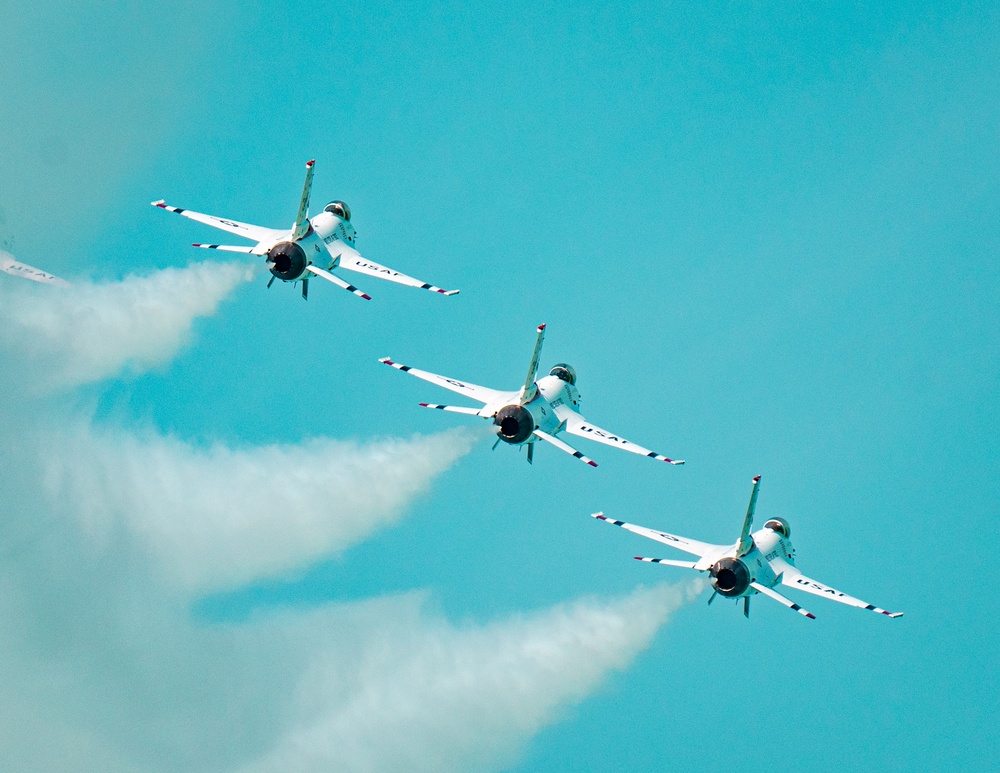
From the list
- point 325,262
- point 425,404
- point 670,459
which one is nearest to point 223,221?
point 325,262

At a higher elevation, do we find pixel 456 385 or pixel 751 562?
pixel 456 385

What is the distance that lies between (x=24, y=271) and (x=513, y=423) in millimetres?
55742

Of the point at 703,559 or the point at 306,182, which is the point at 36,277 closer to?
the point at 306,182

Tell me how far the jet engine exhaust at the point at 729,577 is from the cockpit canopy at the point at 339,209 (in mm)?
35855

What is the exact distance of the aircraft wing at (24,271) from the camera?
15538cm

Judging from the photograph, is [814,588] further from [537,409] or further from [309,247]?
[309,247]

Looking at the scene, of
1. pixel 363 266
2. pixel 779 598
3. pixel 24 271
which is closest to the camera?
pixel 779 598

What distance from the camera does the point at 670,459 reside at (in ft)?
404

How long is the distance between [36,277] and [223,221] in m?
30.6

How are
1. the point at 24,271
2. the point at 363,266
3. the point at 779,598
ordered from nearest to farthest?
1. the point at 779,598
2. the point at 363,266
3. the point at 24,271

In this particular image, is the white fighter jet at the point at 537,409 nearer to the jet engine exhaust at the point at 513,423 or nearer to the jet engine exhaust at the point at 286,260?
the jet engine exhaust at the point at 513,423

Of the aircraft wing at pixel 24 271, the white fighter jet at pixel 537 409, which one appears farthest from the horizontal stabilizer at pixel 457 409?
the aircraft wing at pixel 24 271

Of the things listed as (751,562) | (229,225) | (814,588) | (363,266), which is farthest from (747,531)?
(229,225)

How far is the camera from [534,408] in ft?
396
